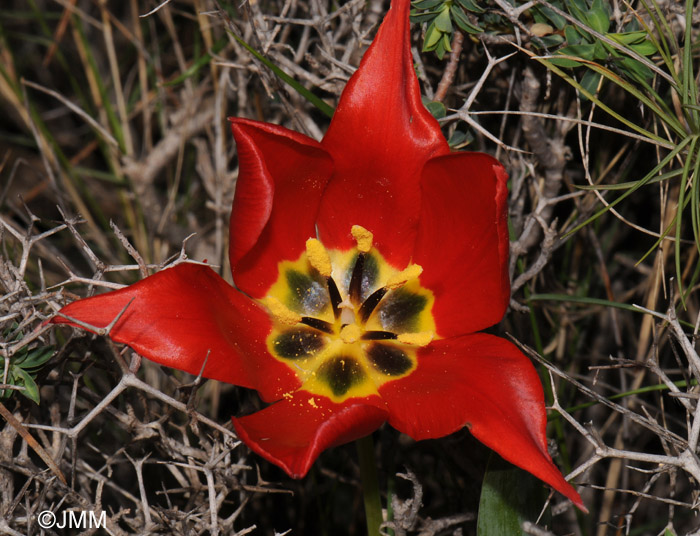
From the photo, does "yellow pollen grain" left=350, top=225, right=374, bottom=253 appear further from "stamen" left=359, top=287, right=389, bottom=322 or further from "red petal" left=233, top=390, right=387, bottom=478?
"red petal" left=233, top=390, right=387, bottom=478

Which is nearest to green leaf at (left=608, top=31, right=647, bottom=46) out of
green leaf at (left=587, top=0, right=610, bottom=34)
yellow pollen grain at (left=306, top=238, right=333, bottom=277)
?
green leaf at (left=587, top=0, right=610, bottom=34)

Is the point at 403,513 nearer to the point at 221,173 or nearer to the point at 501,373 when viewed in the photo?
the point at 501,373

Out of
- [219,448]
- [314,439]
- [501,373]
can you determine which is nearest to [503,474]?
[501,373]

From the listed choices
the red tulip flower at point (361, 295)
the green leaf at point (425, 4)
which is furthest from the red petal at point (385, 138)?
the green leaf at point (425, 4)

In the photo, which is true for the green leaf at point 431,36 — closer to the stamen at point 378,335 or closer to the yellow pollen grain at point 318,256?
the yellow pollen grain at point 318,256

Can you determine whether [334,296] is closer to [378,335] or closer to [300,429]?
[378,335]

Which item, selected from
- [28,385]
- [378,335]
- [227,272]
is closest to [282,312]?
[378,335]
